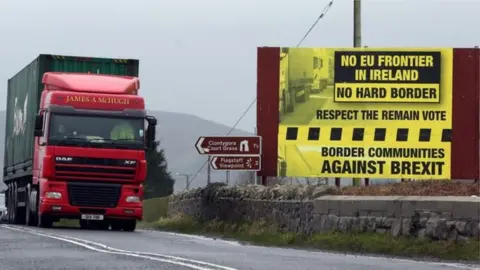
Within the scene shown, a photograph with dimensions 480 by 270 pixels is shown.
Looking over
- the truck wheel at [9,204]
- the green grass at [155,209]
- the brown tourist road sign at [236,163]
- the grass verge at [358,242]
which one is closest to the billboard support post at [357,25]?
the brown tourist road sign at [236,163]

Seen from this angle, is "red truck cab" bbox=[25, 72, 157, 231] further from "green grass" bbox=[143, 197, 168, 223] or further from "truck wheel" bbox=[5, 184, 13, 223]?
"green grass" bbox=[143, 197, 168, 223]

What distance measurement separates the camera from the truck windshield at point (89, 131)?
2584 cm

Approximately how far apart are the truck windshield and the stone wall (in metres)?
3.36

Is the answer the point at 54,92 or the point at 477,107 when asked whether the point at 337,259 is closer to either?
the point at 54,92

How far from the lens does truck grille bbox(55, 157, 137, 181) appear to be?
26.0 meters

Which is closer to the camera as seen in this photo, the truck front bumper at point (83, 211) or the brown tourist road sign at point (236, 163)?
the truck front bumper at point (83, 211)

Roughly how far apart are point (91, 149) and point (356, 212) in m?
6.95

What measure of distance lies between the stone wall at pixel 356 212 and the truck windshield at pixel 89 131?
3356 mm

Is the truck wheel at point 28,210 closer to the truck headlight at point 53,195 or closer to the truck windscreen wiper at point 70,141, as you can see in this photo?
the truck headlight at point 53,195

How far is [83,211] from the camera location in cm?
2644

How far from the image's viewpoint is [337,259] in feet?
53.3

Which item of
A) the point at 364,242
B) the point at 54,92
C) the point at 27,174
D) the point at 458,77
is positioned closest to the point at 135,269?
the point at 364,242

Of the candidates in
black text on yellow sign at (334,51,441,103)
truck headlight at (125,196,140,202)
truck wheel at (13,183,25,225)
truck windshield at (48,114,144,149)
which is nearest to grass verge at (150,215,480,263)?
truck headlight at (125,196,140,202)

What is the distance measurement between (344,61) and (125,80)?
588cm
